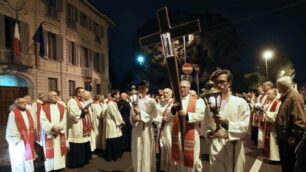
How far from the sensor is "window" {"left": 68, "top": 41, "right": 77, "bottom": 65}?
26422 mm

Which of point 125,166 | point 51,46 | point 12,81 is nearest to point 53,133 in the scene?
point 125,166

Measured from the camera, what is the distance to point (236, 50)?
3731cm

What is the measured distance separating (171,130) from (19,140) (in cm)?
328

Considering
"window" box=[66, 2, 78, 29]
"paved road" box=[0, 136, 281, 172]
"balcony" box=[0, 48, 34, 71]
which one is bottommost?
"paved road" box=[0, 136, 281, 172]

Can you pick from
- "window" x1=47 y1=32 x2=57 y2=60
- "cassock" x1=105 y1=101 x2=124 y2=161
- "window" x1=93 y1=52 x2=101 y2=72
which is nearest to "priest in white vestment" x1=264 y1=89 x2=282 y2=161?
"cassock" x1=105 y1=101 x2=124 y2=161

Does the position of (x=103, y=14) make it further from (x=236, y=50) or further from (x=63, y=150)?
(x=63, y=150)

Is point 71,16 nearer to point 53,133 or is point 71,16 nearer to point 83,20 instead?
point 83,20

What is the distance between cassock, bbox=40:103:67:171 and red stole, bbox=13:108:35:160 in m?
0.29

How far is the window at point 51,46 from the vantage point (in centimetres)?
2328

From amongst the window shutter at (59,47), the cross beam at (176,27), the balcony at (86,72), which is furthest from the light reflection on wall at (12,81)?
the cross beam at (176,27)

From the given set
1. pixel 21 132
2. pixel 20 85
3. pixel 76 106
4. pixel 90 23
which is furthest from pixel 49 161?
pixel 90 23

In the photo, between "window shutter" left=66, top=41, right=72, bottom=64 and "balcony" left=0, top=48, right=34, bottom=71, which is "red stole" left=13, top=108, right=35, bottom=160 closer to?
"balcony" left=0, top=48, right=34, bottom=71

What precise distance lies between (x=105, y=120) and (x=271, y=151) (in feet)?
16.4

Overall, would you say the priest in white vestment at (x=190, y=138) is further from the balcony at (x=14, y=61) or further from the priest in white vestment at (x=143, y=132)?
the balcony at (x=14, y=61)
